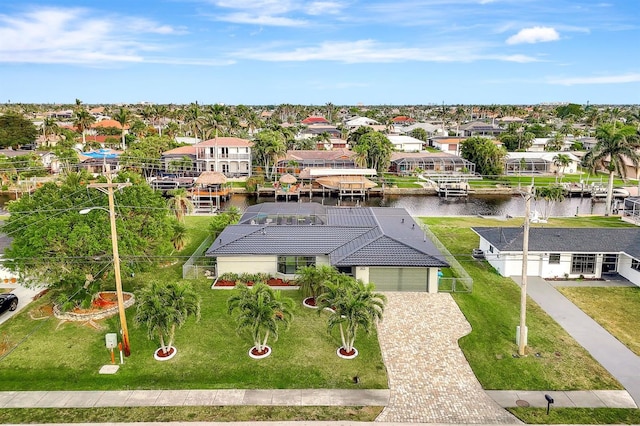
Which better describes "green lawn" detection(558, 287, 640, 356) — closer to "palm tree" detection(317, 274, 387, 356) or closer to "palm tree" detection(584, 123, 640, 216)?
"palm tree" detection(317, 274, 387, 356)

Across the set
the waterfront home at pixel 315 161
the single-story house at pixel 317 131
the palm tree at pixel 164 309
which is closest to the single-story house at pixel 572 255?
the palm tree at pixel 164 309

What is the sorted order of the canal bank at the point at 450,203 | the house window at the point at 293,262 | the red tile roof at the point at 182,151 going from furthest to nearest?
the red tile roof at the point at 182,151 < the canal bank at the point at 450,203 < the house window at the point at 293,262

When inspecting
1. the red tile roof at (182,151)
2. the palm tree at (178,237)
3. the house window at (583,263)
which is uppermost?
the red tile roof at (182,151)

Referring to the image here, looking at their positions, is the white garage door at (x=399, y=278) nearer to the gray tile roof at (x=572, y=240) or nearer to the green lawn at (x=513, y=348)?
the green lawn at (x=513, y=348)

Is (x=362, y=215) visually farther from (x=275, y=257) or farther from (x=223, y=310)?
(x=223, y=310)

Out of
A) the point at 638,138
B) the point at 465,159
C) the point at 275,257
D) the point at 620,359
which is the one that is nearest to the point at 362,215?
the point at 275,257

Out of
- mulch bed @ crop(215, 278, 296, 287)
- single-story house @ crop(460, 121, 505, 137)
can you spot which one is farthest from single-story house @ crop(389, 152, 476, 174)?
mulch bed @ crop(215, 278, 296, 287)
